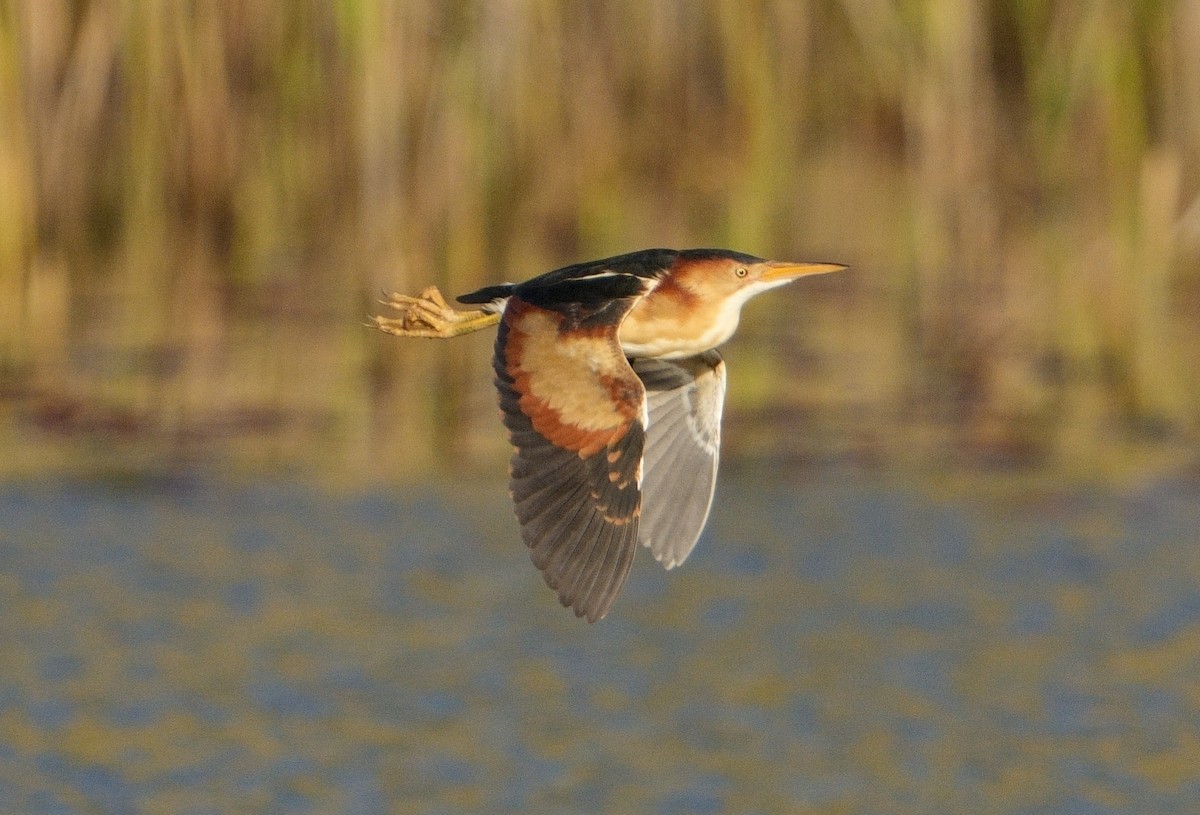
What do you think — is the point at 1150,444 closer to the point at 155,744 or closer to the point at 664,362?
the point at 155,744

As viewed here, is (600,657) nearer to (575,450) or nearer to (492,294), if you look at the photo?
(492,294)

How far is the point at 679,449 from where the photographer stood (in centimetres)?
472

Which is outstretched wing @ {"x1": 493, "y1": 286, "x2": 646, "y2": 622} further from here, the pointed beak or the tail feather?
the pointed beak

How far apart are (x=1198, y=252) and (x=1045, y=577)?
4058 millimetres

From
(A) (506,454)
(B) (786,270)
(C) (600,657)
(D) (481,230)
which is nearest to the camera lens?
(B) (786,270)

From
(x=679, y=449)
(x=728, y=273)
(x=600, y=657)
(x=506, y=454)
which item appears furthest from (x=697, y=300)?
(x=506, y=454)

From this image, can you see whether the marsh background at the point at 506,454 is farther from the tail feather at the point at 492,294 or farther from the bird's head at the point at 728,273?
the bird's head at the point at 728,273

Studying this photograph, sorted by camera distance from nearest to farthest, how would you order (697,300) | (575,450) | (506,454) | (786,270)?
1. (575,450)
2. (697,300)
3. (786,270)
4. (506,454)

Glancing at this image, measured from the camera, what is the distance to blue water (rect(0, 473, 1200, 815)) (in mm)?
7242

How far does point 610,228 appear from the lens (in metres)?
14.2

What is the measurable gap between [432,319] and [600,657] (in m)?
3.71

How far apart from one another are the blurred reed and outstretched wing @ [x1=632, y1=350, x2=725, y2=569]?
4.03m

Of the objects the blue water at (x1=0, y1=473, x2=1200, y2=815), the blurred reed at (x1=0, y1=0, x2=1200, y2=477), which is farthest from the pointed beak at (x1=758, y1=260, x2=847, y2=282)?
the blurred reed at (x1=0, y1=0, x2=1200, y2=477)

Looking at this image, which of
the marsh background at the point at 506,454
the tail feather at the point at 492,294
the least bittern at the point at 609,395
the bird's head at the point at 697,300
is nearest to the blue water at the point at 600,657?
the marsh background at the point at 506,454
